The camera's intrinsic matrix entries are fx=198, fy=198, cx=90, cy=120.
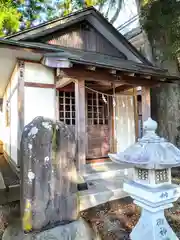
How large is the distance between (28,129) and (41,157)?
43 centimetres

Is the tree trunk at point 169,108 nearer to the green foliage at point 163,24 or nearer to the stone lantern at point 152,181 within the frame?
the green foliage at point 163,24

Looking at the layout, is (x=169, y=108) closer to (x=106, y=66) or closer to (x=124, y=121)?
(x=124, y=121)

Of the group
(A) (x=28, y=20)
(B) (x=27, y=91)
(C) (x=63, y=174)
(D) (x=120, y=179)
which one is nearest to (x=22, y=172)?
(C) (x=63, y=174)

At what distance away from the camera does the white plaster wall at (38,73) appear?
556cm

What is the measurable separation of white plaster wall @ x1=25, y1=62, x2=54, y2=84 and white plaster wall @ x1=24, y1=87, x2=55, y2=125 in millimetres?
255

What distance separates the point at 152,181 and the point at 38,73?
15.1 ft

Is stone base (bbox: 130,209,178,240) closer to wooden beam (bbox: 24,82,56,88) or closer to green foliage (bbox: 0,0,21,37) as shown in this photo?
wooden beam (bbox: 24,82,56,88)

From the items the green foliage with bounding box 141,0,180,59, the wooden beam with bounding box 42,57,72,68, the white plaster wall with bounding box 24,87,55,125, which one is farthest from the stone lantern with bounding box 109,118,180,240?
the green foliage with bounding box 141,0,180,59

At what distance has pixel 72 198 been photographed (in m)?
2.80

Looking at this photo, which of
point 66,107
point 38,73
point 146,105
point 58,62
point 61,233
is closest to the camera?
point 61,233

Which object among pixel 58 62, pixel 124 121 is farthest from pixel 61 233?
pixel 124 121

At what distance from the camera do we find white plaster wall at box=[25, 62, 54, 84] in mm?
5565

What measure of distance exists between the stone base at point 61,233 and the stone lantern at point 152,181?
26.4 inches

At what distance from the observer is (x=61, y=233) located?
252 cm
